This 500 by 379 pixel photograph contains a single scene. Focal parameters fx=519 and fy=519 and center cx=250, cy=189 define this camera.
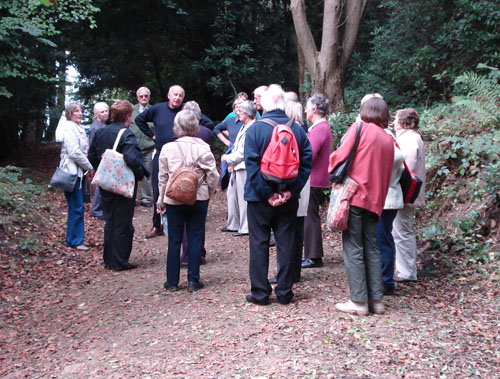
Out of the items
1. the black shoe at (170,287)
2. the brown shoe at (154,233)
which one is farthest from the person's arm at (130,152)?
the brown shoe at (154,233)

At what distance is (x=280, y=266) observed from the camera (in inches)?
209

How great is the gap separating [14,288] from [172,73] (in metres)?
13.2

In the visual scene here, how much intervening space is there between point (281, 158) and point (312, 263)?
2333 millimetres

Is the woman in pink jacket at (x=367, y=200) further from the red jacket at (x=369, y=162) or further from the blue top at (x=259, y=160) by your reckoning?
the blue top at (x=259, y=160)

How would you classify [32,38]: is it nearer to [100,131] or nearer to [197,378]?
[100,131]

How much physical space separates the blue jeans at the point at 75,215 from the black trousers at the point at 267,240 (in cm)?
374

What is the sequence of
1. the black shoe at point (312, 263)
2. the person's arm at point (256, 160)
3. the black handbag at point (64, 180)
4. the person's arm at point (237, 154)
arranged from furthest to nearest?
1. the black handbag at point (64, 180)
2. the person's arm at point (237, 154)
3. the black shoe at point (312, 263)
4. the person's arm at point (256, 160)

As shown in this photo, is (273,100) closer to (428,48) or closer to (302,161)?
(302,161)

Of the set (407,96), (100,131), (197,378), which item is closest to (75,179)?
(100,131)

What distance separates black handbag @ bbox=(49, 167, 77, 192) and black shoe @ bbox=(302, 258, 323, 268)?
367 centimetres

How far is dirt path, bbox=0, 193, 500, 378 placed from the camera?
416 centimetres

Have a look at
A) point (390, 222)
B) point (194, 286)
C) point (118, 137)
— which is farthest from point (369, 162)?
point (118, 137)

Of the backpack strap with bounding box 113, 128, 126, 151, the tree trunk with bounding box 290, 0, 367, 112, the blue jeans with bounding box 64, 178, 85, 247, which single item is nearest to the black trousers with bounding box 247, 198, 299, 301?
the backpack strap with bounding box 113, 128, 126, 151

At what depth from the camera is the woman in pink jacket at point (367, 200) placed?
4.82m
